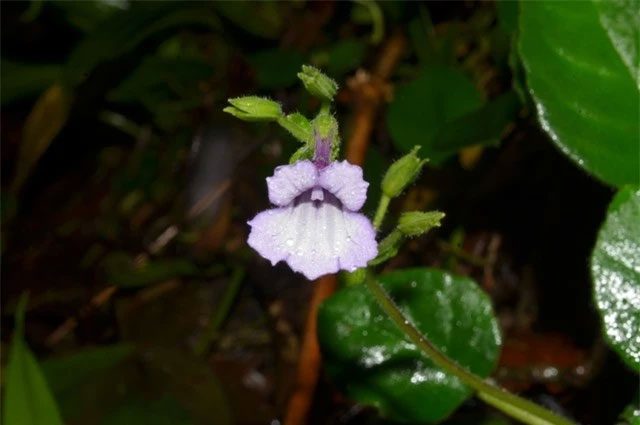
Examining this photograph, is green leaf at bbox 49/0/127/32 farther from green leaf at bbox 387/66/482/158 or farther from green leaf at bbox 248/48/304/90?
green leaf at bbox 387/66/482/158

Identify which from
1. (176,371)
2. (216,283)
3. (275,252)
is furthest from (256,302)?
(275,252)

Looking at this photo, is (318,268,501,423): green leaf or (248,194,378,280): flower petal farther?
(318,268,501,423): green leaf

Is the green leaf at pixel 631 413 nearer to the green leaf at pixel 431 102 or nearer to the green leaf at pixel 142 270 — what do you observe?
the green leaf at pixel 431 102

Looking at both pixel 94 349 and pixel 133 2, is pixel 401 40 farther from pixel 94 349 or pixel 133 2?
pixel 94 349

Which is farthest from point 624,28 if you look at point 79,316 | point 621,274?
point 79,316

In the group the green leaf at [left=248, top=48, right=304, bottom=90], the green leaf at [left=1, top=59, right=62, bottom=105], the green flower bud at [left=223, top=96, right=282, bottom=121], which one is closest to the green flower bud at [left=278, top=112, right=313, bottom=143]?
the green flower bud at [left=223, top=96, right=282, bottom=121]

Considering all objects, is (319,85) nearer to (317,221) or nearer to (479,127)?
(317,221)
